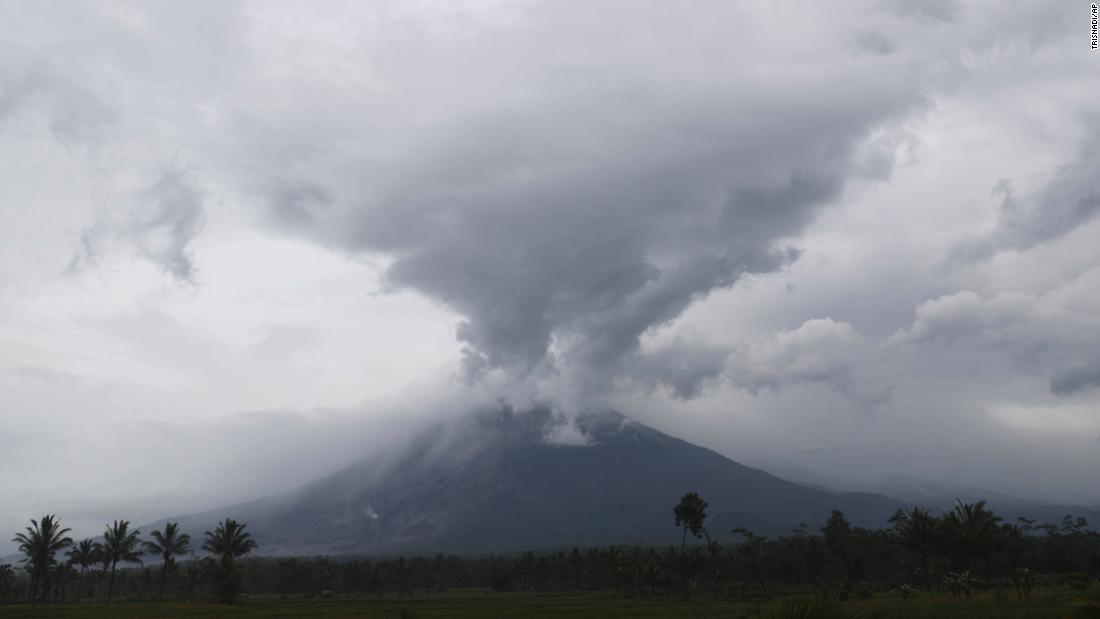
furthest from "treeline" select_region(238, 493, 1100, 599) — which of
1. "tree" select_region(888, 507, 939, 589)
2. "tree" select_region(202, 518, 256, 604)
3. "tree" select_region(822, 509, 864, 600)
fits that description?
"tree" select_region(202, 518, 256, 604)

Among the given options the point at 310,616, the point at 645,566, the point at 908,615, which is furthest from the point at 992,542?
the point at 310,616

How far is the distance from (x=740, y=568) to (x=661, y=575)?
47.4ft

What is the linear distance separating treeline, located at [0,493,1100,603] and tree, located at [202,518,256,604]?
26cm

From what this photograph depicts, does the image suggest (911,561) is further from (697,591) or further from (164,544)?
(164,544)

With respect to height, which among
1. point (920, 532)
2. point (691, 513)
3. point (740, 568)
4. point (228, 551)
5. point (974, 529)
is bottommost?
point (740, 568)

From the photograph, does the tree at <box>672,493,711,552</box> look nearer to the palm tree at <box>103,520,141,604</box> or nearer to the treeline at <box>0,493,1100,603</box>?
the treeline at <box>0,493,1100,603</box>

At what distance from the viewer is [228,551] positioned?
112 meters

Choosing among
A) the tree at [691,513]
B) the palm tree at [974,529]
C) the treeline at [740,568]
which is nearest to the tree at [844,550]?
the treeline at [740,568]

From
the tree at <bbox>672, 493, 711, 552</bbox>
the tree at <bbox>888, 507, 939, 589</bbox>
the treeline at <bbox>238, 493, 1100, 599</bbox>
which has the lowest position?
the treeline at <bbox>238, 493, 1100, 599</bbox>

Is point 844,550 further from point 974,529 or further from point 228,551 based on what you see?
point 228,551

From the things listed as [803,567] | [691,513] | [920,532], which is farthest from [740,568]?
[920,532]

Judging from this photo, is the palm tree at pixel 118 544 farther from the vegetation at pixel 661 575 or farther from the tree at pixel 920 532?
the tree at pixel 920 532

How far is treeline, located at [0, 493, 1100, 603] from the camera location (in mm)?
96500

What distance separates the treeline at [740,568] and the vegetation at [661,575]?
0.33 m
